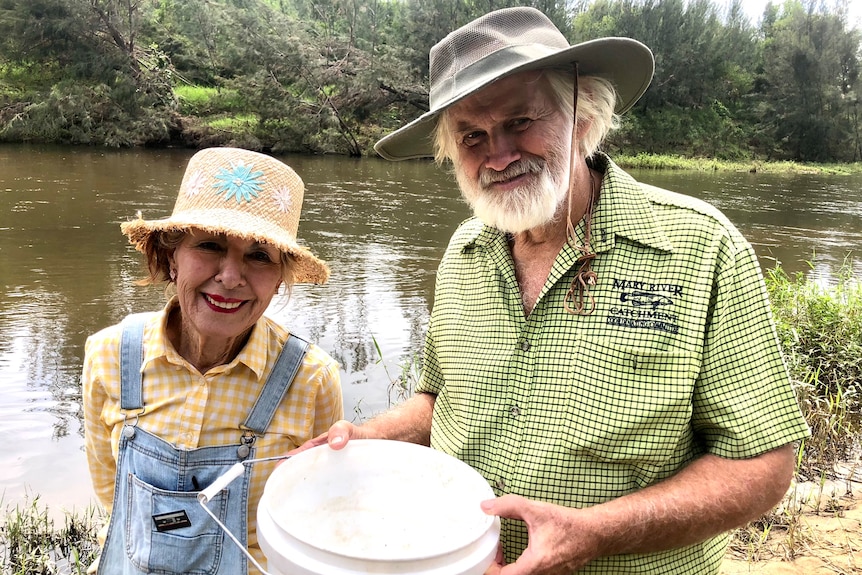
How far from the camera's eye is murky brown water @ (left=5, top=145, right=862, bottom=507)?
5.25m

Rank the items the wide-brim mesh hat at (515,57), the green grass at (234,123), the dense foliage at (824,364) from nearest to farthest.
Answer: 1. the wide-brim mesh hat at (515,57)
2. the dense foliage at (824,364)
3. the green grass at (234,123)

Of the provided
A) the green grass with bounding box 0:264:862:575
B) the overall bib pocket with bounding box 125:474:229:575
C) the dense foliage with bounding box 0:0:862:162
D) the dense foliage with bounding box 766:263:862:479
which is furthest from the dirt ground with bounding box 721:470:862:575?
the dense foliage with bounding box 0:0:862:162

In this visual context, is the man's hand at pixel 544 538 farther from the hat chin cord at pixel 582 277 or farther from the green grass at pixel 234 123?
the green grass at pixel 234 123

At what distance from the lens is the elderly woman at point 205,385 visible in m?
1.78

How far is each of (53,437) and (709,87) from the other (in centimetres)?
4667

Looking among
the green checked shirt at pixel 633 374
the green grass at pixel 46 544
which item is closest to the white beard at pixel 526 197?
the green checked shirt at pixel 633 374

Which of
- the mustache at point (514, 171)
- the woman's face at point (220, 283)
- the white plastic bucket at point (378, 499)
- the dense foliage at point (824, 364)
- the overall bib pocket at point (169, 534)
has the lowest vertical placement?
the dense foliage at point (824, 364)

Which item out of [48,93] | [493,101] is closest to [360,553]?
[493,101]

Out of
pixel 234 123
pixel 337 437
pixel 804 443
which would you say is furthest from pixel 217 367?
pixel 234 123

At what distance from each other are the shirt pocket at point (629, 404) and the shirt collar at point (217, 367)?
2.88ft

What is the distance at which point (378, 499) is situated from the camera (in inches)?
63.4

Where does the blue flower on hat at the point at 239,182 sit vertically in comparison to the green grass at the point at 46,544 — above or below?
above

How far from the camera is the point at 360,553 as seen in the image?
1049 millimetres

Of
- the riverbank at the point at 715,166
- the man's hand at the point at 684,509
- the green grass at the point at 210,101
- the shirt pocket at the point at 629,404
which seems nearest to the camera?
the man's hand at the point at 684,509
